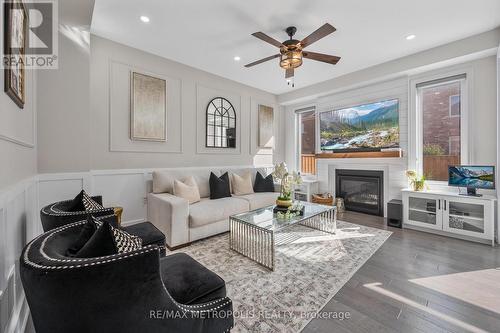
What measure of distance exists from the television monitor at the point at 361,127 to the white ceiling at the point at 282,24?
924mm

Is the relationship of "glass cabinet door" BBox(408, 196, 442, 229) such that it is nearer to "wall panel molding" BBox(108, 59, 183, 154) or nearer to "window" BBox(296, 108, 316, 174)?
"window" BBox(296, 108, 316, 174)

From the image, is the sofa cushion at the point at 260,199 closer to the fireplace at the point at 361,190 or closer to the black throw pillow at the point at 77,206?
the fireplace at the point at 361,190

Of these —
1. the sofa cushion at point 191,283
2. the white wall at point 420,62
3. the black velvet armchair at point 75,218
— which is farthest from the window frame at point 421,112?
the black velvet armchair at point 75,218

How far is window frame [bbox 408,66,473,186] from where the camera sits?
10.8 ft

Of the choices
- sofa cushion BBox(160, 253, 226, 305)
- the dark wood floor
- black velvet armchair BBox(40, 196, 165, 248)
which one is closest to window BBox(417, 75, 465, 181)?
the dark wood floor

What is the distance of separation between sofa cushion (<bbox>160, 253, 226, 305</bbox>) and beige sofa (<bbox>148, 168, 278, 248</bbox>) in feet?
4.41

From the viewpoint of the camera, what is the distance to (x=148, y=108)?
349 centimetres

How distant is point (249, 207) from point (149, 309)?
9.15ft

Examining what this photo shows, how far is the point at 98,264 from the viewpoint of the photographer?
2.35 ft

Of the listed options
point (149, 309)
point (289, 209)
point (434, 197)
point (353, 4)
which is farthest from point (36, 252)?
point (434, 197)

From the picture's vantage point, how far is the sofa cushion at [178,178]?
3.29 metres

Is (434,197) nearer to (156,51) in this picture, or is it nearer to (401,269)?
(401,269)

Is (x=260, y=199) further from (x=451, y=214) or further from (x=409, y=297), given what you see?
(x=451, y=214)

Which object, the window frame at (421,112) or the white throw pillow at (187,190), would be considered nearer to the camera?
the white throw pillow at (187,190)
